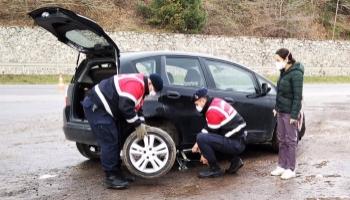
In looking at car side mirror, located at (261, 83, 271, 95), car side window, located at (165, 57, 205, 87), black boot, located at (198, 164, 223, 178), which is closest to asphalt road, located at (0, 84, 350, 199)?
black boot, located at (198, 164, 223, 178)

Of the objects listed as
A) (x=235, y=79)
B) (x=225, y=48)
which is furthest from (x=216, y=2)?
(x=235, y=79)

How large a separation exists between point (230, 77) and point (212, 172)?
163 cm

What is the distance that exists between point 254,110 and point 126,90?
2500mm

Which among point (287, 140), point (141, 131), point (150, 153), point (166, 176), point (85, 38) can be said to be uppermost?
point (85, 38)

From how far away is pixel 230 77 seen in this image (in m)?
8.16

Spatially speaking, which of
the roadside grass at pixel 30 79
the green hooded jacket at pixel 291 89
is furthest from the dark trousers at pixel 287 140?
the roadside grass at pixel 30 79

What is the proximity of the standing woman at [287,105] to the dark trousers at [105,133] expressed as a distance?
224cm

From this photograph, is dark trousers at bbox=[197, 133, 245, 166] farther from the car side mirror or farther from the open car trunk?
the open car trunk

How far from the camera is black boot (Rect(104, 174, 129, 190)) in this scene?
6703 millimetres

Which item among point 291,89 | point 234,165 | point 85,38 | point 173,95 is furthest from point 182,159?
point 85,38

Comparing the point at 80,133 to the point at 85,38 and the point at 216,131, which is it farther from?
the point at 216,131

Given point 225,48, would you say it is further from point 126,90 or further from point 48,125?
point 126,90

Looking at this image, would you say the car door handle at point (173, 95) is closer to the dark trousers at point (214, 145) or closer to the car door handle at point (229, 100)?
the dark trousers at point (214, 145)

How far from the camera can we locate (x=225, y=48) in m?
33.4
